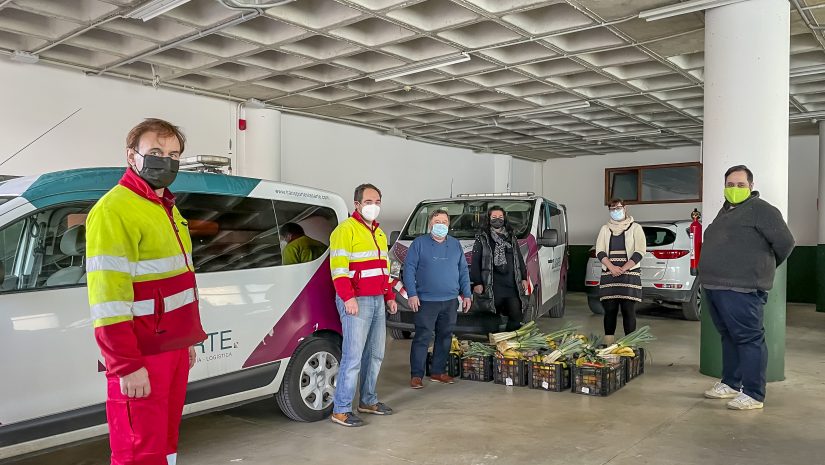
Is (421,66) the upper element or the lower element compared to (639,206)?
upper

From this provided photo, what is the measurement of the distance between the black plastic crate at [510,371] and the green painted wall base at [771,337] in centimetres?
167

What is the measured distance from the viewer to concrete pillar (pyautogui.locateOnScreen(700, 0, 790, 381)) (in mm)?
Answer: 5527

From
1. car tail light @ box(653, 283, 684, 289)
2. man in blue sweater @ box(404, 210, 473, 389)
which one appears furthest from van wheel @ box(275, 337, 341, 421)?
car tail light @ box(653, 283, 684, 289)

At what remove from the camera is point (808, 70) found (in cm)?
768

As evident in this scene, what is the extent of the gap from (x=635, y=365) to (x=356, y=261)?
121 inches

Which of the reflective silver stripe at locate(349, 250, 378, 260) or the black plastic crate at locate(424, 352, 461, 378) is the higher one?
the reflective silver stripe at locate(349, 250, 378, 260)

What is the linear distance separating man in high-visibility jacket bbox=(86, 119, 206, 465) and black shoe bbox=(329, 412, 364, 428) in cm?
211

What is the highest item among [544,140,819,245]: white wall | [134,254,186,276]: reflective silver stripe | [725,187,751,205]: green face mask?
[544,140,819,245]: white wall

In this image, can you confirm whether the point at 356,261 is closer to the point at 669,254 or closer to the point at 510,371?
the point at 510,371

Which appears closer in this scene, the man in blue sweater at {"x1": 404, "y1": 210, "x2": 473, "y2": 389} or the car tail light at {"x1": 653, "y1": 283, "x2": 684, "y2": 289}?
the man in blue sweater at {"x1": 404, "y1": 210, "x2": 473, "y2": 389}

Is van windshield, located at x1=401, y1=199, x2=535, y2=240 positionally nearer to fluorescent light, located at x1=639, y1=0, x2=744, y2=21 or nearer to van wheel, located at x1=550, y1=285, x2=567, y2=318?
van wheel, located at x1=550, y1=285, x2=567, y2=318

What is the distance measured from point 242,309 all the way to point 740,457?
3.15m

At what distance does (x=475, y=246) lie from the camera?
661 centimetres

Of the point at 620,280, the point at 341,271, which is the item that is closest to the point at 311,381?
the point at 341,271
